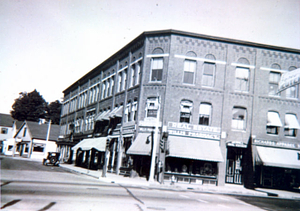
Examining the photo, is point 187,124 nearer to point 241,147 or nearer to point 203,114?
point 203,114

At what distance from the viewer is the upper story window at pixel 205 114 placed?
78.5ft

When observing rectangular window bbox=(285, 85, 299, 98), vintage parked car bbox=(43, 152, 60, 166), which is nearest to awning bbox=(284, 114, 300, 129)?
rectangular window bbox=(285, 85, 299, 98)

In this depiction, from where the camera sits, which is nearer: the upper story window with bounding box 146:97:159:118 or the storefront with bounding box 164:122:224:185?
the storefront with bounding box 164:122:224:185

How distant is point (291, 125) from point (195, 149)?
8.76 metres

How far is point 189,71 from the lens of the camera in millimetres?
24438

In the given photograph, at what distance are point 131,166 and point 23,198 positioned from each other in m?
15.4

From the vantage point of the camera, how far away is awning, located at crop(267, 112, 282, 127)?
2409 centimetres

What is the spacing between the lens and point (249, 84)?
24688mm

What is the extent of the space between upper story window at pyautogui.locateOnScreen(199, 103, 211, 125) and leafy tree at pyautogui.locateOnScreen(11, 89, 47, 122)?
69237 millimetres

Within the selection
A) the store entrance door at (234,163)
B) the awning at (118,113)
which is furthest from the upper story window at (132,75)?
the store entrance door at (234,163)

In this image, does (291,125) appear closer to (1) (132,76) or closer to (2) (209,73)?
(2) (209,73)

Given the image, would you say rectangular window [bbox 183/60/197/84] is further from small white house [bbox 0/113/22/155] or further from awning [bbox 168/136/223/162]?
small white house [bbox 0/113/22/155]

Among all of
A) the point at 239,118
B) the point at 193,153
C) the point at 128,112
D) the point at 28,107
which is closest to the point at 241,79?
the point at 239,118

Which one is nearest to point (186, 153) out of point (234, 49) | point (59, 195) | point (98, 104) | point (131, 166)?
point (131, 166)
